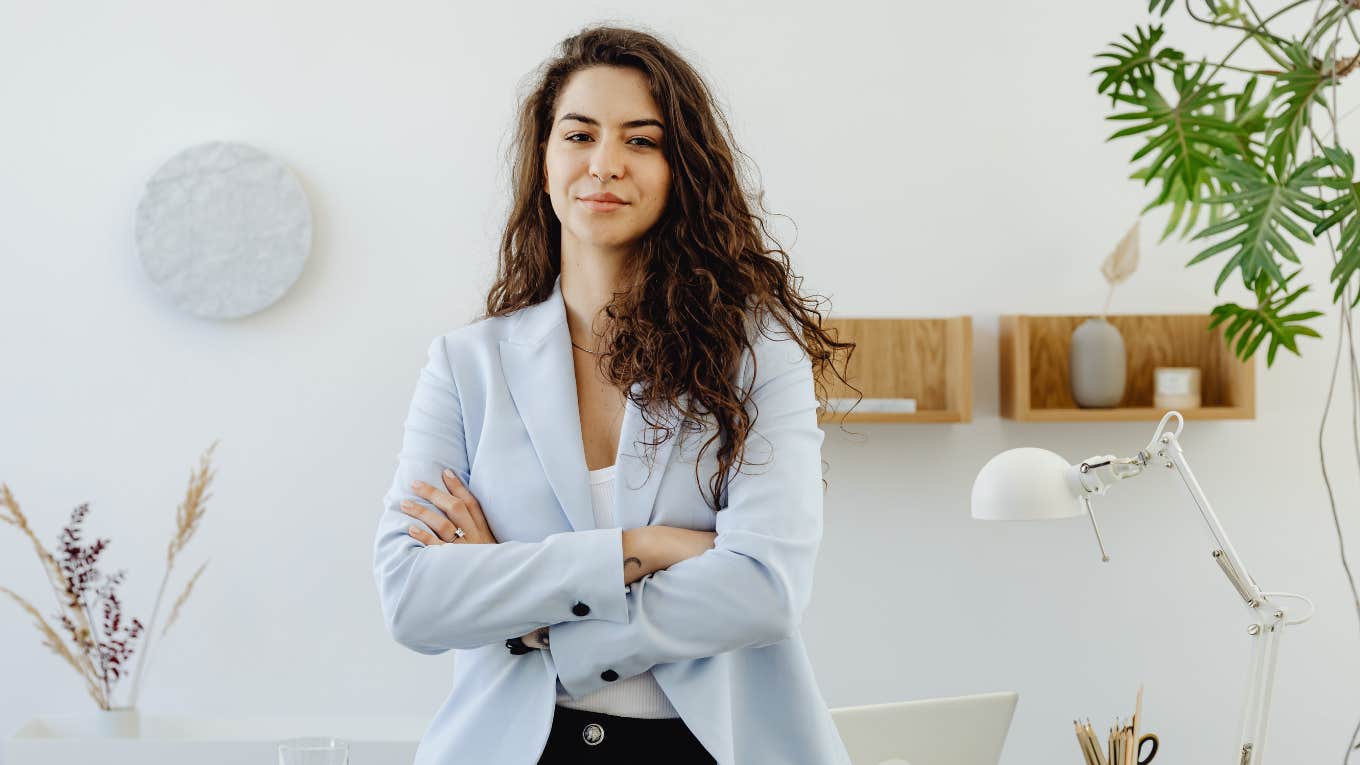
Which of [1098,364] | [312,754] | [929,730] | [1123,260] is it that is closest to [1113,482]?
[929,730]

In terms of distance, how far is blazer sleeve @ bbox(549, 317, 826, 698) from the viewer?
1556 mm

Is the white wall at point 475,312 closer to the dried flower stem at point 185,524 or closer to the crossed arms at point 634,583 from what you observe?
the dried flower stem at point 185,524

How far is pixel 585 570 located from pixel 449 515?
24cm

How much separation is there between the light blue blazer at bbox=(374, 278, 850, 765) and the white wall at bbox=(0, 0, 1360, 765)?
5.28 feet

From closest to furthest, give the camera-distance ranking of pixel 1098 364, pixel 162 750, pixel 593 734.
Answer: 1. pixel 593 734
2. pixel 162 750
3. pixel 1098 364

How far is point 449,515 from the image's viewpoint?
1.70m

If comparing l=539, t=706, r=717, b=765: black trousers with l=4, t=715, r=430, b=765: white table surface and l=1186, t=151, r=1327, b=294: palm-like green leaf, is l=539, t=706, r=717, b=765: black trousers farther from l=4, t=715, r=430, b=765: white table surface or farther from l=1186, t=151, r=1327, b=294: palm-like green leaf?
l=4, t=715, r=430, b=765: white table surface

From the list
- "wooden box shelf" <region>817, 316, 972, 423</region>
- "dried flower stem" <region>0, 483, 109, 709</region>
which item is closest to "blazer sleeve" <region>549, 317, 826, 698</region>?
"wooden box shelf" <region>817, 316, 972, 423</region>

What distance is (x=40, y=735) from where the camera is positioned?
10.3 feet

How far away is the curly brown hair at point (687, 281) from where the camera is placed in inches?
67.1

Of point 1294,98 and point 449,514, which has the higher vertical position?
point 1294,98

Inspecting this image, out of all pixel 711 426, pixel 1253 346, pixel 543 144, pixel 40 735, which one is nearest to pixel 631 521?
pixel 711 426

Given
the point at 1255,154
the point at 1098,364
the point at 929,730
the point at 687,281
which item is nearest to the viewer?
the point at 687,281

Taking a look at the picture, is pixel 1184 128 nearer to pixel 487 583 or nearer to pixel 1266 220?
pixel 1266 220
